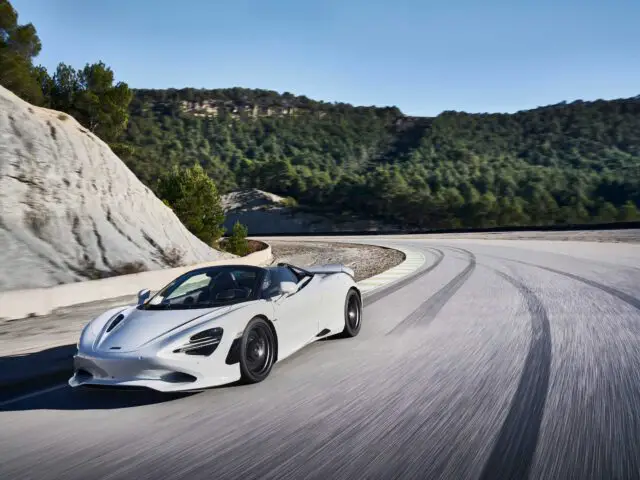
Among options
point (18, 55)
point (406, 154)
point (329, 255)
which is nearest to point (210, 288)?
point (329, 255)

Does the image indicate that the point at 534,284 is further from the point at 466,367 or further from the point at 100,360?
the point at 100,360

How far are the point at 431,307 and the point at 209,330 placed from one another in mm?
5652

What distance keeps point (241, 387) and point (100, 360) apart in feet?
4.10

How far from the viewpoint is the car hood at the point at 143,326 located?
4.98 metres

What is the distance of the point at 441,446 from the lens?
3.71 meters

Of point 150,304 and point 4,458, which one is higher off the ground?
point 150,304

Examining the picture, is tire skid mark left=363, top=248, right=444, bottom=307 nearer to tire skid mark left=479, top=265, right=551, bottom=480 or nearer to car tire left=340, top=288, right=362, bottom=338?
car tire left=340, top=288, right=362, bottom=338

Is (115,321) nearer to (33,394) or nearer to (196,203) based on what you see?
(33,394)

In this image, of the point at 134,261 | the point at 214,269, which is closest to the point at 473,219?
the point at 134,261

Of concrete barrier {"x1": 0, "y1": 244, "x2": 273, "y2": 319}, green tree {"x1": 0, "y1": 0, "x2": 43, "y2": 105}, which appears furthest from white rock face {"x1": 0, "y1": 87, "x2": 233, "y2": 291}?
green tree {"x1": 0, "y1": 0, "x2": 43, "y2": 105}

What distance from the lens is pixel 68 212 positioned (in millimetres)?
16672

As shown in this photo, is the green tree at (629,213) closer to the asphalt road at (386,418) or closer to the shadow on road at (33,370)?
the asphalt road at (386,418)

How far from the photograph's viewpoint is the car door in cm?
595

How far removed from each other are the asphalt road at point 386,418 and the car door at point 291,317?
25 cm
